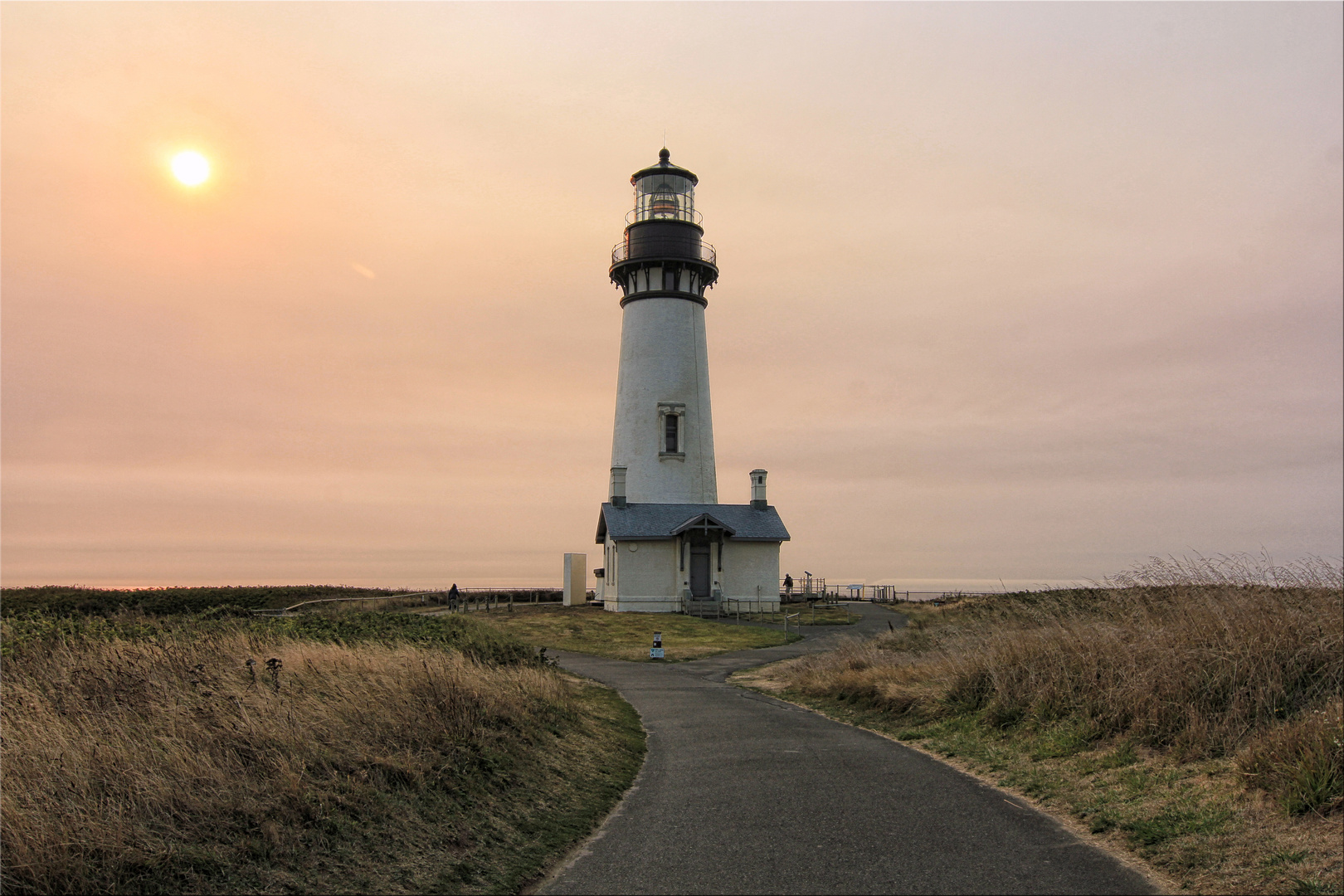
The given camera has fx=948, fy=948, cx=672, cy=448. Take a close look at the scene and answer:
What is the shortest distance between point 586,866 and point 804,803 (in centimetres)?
287

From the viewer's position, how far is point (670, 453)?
46.2 m

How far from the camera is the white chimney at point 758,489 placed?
159 ft

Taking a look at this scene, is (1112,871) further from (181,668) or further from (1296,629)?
(181,668)

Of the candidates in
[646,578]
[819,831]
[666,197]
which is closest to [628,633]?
[646,578]

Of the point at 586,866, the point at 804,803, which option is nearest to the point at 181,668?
the point at 586,866

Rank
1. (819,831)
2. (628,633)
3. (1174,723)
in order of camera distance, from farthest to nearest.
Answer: (628,633), (1174,723), (819,831)

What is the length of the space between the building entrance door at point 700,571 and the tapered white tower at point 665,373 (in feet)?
8.19

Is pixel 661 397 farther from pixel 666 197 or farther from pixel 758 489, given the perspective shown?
pixel 666 197

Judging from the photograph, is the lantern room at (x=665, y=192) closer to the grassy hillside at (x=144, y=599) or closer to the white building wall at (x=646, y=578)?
the white building wall at (x=646, y=578)

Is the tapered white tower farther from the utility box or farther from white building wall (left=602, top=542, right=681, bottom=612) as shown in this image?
the utility box

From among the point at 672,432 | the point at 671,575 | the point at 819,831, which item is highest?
the point at 672,432

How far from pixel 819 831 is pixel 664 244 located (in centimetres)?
3998

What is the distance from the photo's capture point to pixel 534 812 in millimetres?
9344

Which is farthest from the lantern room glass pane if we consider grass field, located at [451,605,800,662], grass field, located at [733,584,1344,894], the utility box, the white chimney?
grass field, located at [733,584,1344,894]
